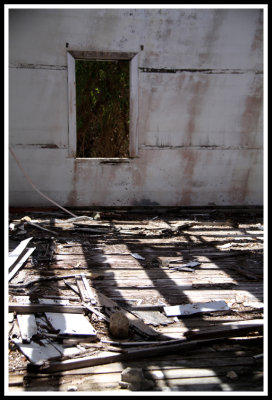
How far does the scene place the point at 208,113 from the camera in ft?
29.0

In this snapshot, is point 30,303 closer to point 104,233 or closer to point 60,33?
point 104,233

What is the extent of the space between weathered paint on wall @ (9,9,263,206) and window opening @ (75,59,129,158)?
10.3 feet

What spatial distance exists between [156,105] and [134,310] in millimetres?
5834

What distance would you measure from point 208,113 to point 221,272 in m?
4.79

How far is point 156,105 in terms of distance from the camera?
28.6 feet

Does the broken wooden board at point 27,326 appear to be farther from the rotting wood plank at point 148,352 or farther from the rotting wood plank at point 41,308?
the rotting wood plank at point 148,352

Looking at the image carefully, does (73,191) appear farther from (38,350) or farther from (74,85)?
(38,350)

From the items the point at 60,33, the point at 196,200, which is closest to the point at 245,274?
the point at 196,200

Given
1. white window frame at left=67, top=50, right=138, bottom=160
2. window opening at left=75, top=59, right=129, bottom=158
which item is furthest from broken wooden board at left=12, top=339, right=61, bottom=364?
window opening at left=75, top=59, right=129, bottom=158

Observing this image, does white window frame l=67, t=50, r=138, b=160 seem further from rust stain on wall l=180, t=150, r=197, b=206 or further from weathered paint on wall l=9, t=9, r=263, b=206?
rust stain on wall l=180, t=150, r=197, b=206

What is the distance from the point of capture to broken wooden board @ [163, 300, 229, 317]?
3736mm

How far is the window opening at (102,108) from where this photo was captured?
11.6 metres

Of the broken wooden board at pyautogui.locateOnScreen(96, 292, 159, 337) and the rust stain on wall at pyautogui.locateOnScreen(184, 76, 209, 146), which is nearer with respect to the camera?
the broken wooden board at pyautogui.locateOnScreen(96, 292, 159, 337)

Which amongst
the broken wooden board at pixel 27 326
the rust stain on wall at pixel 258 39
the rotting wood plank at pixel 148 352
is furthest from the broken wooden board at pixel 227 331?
the rust stain on wall at pixel 258 39
